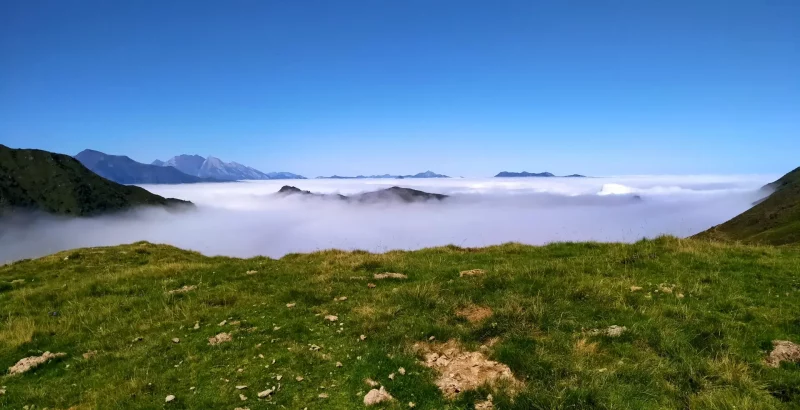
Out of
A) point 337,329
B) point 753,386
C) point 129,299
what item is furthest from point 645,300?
point 129,299

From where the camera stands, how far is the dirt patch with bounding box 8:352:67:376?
36.0 ft

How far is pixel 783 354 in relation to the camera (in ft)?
31.1

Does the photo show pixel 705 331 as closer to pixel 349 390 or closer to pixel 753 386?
pixel 753 386

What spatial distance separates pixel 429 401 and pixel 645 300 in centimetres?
853

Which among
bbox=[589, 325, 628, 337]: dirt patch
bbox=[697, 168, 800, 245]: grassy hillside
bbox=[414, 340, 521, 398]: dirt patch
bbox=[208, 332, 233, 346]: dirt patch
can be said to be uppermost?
bbox=[589, 325, 628, 337]: dirt patch

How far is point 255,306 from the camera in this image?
14648 millimetres

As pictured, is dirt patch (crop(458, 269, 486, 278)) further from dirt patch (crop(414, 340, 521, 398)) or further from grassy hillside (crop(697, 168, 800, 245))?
grassy hillside (crop(697, 168, 800, 245))

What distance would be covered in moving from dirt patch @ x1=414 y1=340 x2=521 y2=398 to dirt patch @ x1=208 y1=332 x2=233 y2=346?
5514 mm

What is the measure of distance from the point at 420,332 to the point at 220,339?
5767mm

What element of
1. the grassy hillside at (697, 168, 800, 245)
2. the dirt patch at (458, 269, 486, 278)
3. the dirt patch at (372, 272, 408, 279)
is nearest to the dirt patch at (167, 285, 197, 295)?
the dirt patch at (372, 272, 408, 279)

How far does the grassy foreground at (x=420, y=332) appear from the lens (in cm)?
876

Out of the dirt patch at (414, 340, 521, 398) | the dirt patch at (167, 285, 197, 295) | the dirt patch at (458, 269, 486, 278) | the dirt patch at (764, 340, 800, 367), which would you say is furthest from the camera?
the dirt patch at (458, 269, 486, 278)

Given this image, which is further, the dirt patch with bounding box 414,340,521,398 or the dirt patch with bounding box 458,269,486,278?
the dirt patch with bounding box 458,269,486,278

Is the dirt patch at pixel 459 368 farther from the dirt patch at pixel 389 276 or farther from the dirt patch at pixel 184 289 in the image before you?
the dirt patch at pixel 184 289
